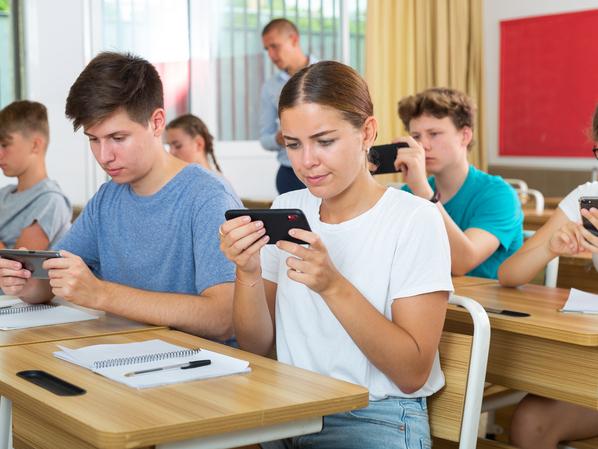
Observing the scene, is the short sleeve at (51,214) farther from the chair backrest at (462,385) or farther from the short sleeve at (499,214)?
the chair backrest at (462,385)

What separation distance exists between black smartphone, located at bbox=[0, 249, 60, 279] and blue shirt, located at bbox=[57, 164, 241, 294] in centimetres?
23

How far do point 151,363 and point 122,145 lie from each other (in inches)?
29.4

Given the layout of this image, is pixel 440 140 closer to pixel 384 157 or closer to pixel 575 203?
pixel 384 157

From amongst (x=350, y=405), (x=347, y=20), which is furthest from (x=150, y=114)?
(x=347, y=20)

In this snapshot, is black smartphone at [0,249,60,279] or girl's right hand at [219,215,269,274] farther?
black smartphone at [0,249,60,279]

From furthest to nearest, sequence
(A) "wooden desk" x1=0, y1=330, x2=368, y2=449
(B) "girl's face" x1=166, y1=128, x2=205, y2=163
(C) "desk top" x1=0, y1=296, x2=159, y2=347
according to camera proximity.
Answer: (B) "girl's face" x1=166, y1=128, x2=205, y2=163 < (C) "desk top" x1=0, y1=296, x2=159, y2=347 < (A) "wooden desk" x1=0, y1=330, x2=368, y2=449

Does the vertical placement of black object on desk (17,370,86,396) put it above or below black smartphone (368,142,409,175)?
below

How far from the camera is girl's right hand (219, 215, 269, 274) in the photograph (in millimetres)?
1750

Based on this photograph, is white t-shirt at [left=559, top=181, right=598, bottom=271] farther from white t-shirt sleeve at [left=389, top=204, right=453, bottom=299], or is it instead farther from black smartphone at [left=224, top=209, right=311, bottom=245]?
black smartphone at [left=224, top=209, right=311, bottom=245]

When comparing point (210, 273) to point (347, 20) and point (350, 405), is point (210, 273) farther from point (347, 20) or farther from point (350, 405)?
point (347, 20)

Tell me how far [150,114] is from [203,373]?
882 mm

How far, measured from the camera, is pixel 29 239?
3475 millimetres

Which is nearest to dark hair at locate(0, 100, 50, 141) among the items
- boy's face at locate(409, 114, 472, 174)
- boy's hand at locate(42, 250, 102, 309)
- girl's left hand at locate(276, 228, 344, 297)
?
boy's face at locate(409, 114, 472, 174)

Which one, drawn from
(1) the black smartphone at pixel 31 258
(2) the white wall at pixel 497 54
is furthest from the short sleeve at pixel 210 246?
(2) the white wall at pixel 497 54
